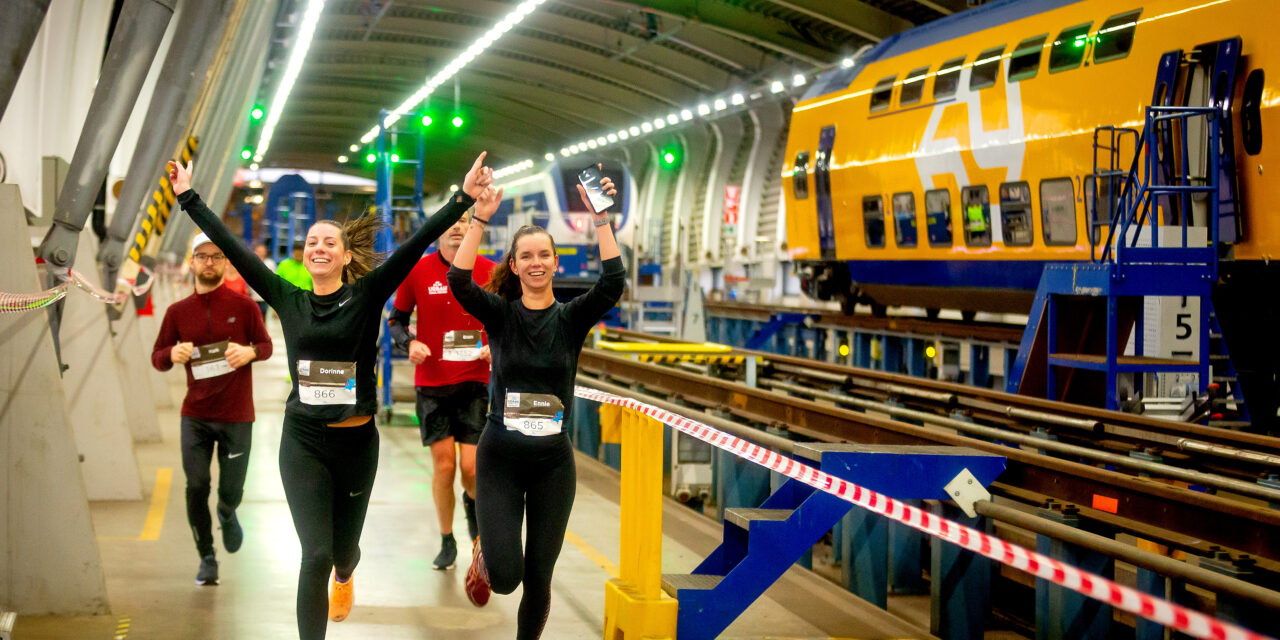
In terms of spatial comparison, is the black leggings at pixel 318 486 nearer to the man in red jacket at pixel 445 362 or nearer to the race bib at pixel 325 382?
the race bib at pixel 325 382

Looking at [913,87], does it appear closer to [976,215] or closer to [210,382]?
[976,215]

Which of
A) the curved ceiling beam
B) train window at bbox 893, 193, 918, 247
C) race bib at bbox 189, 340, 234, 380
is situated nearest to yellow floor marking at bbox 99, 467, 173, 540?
race bib at bbox 189, 340, 234, 380

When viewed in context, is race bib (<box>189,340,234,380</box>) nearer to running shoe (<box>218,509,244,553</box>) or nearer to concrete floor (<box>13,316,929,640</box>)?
running shoe (<box>218,509,244,553</box>)

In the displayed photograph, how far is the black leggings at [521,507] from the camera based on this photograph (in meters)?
4.97

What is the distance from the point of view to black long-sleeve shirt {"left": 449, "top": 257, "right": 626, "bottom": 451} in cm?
496

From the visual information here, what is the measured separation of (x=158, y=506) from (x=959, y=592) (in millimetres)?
6221

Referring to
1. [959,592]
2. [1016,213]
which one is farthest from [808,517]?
[1016,213]

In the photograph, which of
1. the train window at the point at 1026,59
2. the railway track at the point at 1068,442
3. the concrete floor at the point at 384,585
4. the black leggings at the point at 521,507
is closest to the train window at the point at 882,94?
the train window at the point at 1026,59

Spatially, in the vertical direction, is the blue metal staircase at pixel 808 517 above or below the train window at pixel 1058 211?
below

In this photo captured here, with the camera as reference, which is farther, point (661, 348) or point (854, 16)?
point (854, 16)

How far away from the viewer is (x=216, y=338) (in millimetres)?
7031

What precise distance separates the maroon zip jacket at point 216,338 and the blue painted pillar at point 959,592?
3.76 m

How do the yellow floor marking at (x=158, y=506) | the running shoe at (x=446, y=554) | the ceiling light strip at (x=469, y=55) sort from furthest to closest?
1. the ceiling light strip at (x=469, y=55)
2. the yellow floor marking at (x=158, y=506)
3. the running shoe at (x=446, y=554)

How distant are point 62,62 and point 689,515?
10.8 metres
